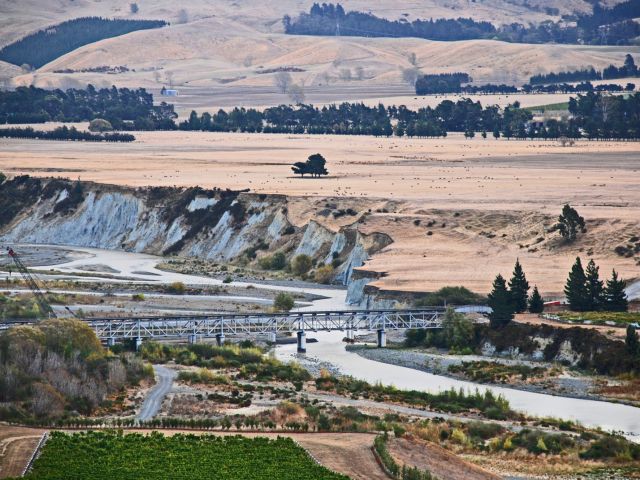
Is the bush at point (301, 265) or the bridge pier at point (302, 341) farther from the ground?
the bridge pier at point (302, 341)

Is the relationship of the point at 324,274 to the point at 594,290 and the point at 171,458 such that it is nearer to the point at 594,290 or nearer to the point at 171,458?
the point at 594,290

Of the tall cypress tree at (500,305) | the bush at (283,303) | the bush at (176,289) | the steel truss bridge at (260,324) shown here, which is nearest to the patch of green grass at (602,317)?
the tall cypress tree at (500,305)

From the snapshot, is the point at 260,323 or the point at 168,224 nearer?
the point at 260,323

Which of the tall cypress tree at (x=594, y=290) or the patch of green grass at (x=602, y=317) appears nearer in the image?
the patch of green grass at (x=602, y=317)

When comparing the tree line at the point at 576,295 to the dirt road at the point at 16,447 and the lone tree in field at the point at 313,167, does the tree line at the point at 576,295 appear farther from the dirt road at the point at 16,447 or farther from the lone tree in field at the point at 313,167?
the lone tree in field at the point at 313,167

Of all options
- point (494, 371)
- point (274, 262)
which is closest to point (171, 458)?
point (494, 371)

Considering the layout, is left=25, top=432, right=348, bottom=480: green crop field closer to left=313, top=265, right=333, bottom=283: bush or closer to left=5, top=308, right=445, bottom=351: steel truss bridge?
left=5, top=308, right=445, bottom=351: steel truss bridge
